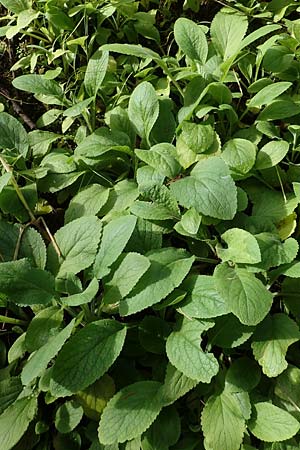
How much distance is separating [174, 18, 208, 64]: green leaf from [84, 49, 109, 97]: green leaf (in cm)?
21

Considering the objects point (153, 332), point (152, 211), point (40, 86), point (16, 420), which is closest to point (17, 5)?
point (40, 86)

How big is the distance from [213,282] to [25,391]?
1.57ft

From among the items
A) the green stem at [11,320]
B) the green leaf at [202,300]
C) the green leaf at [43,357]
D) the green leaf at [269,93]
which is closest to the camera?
the green leaf at [43,357]

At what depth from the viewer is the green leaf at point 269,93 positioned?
1269 millimetres

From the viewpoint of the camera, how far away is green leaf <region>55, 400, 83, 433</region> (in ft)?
3.56

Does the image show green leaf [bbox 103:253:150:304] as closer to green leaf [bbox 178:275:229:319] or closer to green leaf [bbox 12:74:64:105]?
green leaf [bbox 178:275:229:319]

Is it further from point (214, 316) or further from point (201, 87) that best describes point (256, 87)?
point (214, 316)

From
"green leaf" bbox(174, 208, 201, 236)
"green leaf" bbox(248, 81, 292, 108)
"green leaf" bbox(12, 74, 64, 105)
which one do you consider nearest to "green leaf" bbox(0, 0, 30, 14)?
"green leaf" bbox(12, 74, 64, 105)

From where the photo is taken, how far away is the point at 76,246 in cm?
116

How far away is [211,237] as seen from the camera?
1.23 m

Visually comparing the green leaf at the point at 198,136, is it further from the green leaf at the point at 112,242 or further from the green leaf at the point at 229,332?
the green leaf at the point at 229,332

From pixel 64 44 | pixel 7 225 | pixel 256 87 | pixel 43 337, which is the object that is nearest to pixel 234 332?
pixel 43 337

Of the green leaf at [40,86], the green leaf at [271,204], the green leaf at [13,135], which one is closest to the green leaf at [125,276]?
the green leaf at [271,204]

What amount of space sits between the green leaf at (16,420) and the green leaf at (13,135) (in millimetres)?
646
